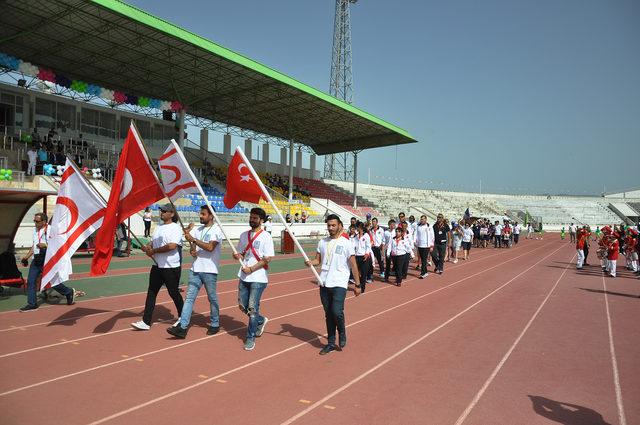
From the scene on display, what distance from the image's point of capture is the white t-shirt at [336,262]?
18.2 feet

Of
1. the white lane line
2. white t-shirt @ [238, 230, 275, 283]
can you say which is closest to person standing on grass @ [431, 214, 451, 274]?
the white lane line

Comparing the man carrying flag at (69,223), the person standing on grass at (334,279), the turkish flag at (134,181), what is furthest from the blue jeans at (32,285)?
the person standing on grass at (334,279)

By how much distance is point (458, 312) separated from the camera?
8.23 metres

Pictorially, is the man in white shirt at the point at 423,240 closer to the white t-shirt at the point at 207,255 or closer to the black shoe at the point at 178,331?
the white t-shirt at the point at 207,255

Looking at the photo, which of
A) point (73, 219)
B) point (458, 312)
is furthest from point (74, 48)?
point (458, 312)

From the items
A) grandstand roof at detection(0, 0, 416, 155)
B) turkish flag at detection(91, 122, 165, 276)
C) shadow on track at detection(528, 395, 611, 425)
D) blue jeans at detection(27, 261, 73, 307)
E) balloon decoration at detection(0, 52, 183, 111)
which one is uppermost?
grandstand roof at detection(0, 0, 416, 155)

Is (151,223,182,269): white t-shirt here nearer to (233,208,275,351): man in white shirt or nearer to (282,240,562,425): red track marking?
(233,208,275,351): man in white shirt

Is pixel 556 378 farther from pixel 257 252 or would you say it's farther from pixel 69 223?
pixel 69 223

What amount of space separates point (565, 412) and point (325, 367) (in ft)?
7.68

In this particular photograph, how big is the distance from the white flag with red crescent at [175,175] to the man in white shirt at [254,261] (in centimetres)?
120

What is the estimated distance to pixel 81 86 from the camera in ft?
88.9

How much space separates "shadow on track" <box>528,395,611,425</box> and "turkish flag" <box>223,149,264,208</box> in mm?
4032

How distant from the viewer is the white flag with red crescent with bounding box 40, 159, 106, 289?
636 centimetres

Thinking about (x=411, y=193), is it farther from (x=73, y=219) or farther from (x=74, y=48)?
(x=73, y=219)
